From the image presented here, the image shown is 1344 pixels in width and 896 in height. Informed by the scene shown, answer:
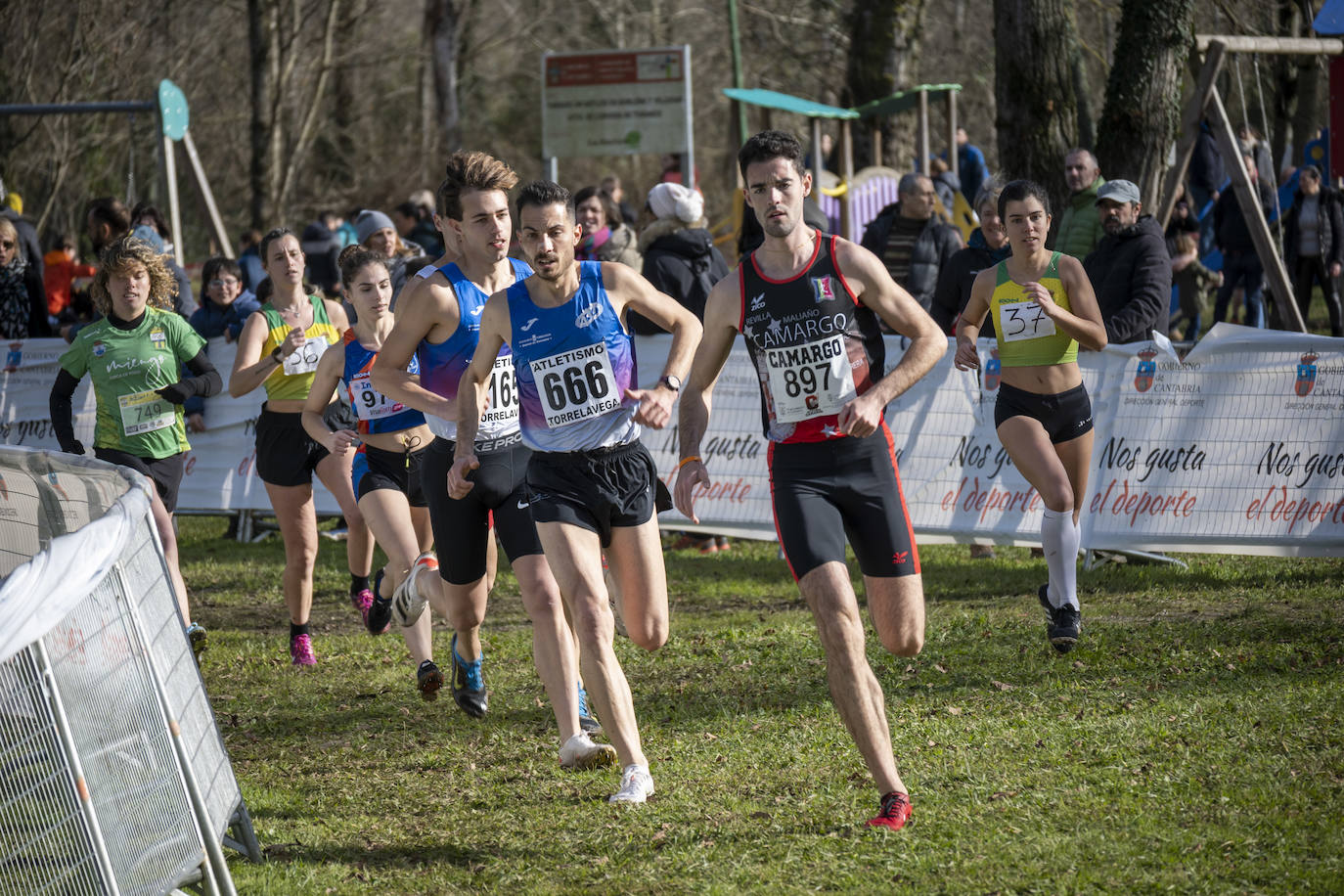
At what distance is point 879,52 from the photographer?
21.9 m

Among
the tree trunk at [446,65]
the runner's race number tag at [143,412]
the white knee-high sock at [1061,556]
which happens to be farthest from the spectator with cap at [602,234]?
the tree trunk at [446,65]

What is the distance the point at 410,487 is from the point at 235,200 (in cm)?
3073

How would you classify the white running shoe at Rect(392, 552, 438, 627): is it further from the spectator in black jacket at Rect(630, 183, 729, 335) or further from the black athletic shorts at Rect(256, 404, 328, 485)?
the spectator in black jacket at Rect(630, 183, 729, 335)

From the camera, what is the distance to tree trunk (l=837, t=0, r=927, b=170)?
2139 cm

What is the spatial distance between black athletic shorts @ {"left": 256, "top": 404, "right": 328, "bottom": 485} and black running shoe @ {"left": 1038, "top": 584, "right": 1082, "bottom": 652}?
390 centimetres

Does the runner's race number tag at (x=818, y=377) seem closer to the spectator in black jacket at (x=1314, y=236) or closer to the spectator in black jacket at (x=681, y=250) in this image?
the spectator in black jacket at (x=681, y=250)

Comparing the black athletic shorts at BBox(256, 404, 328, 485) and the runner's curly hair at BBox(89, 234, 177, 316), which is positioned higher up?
the runner's curly hair at BBox(89, 234, 177, 316)

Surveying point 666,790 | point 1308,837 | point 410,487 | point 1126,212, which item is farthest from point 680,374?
point 1126,212

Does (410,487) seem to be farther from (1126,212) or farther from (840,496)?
(1126,212)

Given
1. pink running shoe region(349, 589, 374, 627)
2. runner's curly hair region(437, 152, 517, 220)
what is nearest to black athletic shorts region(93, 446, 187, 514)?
pink running shoe region(349, 589, 374, 627)

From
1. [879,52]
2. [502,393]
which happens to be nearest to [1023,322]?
[502,393]

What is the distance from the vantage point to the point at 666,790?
17.6 ft

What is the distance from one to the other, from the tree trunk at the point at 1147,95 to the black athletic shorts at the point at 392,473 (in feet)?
23.1

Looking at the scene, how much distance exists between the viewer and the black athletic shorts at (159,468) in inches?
297
